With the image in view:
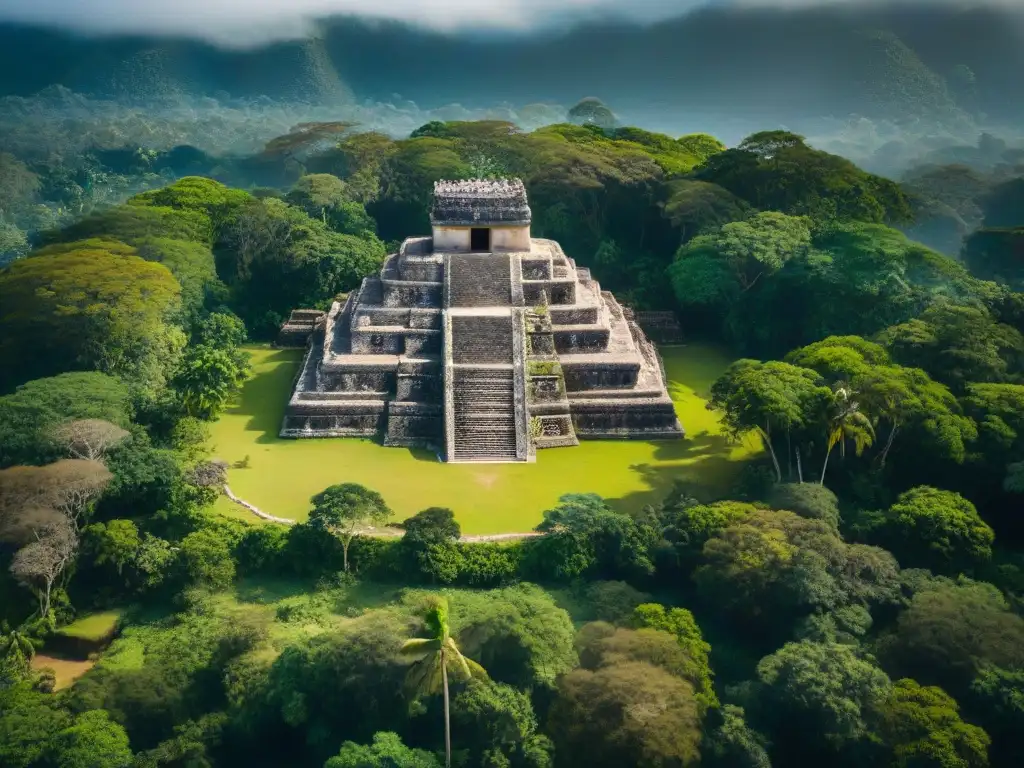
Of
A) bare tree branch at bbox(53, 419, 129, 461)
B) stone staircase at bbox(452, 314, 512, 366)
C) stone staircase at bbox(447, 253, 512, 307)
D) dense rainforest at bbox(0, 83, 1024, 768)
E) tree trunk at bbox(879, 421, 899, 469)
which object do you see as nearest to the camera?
dense rainforest at bbox(0, 83, 1024, 768)

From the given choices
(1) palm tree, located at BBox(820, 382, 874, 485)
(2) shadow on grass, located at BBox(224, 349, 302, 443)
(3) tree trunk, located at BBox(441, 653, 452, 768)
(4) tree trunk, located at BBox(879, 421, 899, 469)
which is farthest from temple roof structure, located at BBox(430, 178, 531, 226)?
(3) tree trunk, located at BBox(441, 653, 452, 768)

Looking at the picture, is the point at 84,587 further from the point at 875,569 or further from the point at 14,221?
the point at 14,221

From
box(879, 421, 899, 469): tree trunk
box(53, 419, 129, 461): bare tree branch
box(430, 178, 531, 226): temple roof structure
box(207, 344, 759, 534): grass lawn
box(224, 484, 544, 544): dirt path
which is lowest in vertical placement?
box(224, 484, 544, 544): dirt path

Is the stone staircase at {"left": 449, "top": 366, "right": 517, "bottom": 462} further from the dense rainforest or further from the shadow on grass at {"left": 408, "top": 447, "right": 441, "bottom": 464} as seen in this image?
the dense rainforest

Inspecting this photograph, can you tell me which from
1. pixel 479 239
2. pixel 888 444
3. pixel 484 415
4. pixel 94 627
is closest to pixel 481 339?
pixel 484 415

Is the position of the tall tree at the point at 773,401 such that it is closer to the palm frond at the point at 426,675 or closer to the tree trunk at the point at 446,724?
the tree trunk at the point at 446,724

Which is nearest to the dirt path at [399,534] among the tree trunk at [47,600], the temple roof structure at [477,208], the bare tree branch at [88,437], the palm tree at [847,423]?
the bare tree branch at [88,437]
